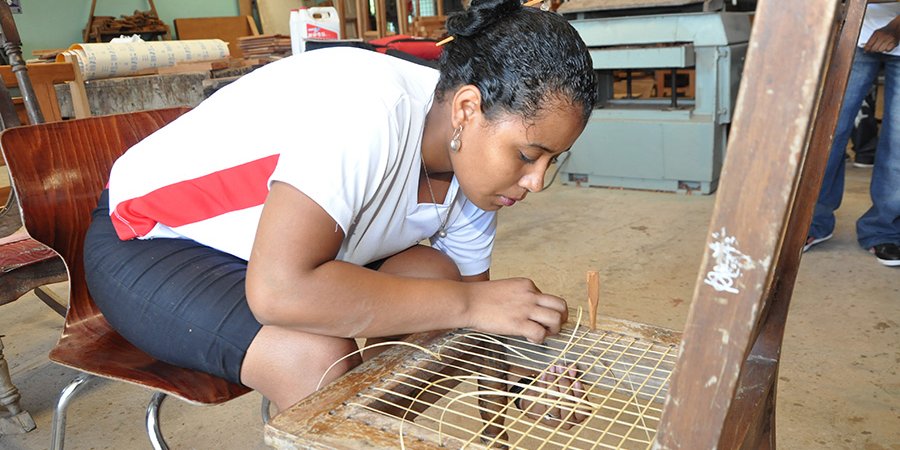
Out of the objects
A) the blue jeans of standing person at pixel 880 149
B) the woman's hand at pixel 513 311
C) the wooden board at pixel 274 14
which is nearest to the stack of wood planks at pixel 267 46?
the blue jeans of standing person at pixel 880 149

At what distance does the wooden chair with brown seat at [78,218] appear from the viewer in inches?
40.4

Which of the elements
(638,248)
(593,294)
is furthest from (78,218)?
(638,248)

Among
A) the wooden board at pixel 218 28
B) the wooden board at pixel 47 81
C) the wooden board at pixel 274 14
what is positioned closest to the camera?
the wooden board at pixel 47 81

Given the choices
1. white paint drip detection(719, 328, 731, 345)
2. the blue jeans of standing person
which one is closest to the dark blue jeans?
white paint drip detection(719, 328, 731, 345)

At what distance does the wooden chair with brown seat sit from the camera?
1.03 meters

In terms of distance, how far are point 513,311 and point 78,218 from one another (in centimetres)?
79

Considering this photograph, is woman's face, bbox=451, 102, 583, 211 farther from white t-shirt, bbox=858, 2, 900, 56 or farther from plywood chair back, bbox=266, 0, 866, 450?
white t-shirt, bbox=858, 2, 900, 56

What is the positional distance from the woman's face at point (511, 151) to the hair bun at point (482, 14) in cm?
12

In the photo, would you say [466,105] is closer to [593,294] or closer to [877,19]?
[593,294]

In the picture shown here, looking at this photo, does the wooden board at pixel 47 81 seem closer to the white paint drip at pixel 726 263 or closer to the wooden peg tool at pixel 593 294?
the wooden peg tool at pixel 593 294

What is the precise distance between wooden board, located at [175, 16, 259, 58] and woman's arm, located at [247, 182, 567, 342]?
255 inches

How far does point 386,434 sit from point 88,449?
49.7 inches

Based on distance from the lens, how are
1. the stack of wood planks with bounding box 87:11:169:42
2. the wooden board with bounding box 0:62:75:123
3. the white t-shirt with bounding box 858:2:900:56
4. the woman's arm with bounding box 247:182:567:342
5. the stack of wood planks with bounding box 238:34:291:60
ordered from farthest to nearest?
the stack of wood planks with bounding box 87:11:169:42
the stack of wood planks with bounding box 238:34:291:60
the white t-shirt with bounding box 858:2:900:56
the wooden board with bounding box 0:62:75:123
the woman's arm with bounding box 247:182:567:342

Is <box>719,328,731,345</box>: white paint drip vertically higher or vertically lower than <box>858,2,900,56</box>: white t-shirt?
lower
